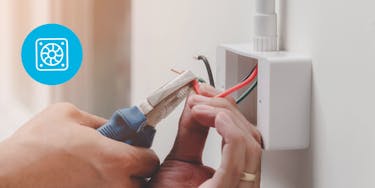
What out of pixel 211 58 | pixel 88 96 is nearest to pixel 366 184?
pixel 211 58

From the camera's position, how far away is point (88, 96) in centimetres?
94

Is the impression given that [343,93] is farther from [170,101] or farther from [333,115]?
[170,101]

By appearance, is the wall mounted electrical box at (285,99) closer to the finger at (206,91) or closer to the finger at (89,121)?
the finger at (206,91)

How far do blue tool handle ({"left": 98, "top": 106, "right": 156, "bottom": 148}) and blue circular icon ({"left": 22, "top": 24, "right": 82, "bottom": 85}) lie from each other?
45 cm

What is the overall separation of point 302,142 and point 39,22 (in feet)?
2.03

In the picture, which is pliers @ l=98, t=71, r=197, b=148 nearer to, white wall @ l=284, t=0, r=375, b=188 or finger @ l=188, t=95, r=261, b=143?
finger @ l=188, t=95, r=261, b=143

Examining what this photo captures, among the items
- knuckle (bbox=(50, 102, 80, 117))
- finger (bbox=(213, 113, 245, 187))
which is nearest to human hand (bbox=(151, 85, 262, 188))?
finger (bbox=(213, 113, 245, 187))

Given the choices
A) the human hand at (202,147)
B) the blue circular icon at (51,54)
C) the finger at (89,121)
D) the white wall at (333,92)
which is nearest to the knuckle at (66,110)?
the finger at (89,121)

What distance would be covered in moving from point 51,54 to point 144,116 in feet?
1.65

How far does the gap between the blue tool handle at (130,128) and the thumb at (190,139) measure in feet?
0.12

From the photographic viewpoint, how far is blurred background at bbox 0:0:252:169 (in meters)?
0.86

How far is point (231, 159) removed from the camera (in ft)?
1.44

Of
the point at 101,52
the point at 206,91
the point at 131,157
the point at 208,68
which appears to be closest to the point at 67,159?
the point at 131,157

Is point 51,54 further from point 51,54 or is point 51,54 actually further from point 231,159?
point 231,159
